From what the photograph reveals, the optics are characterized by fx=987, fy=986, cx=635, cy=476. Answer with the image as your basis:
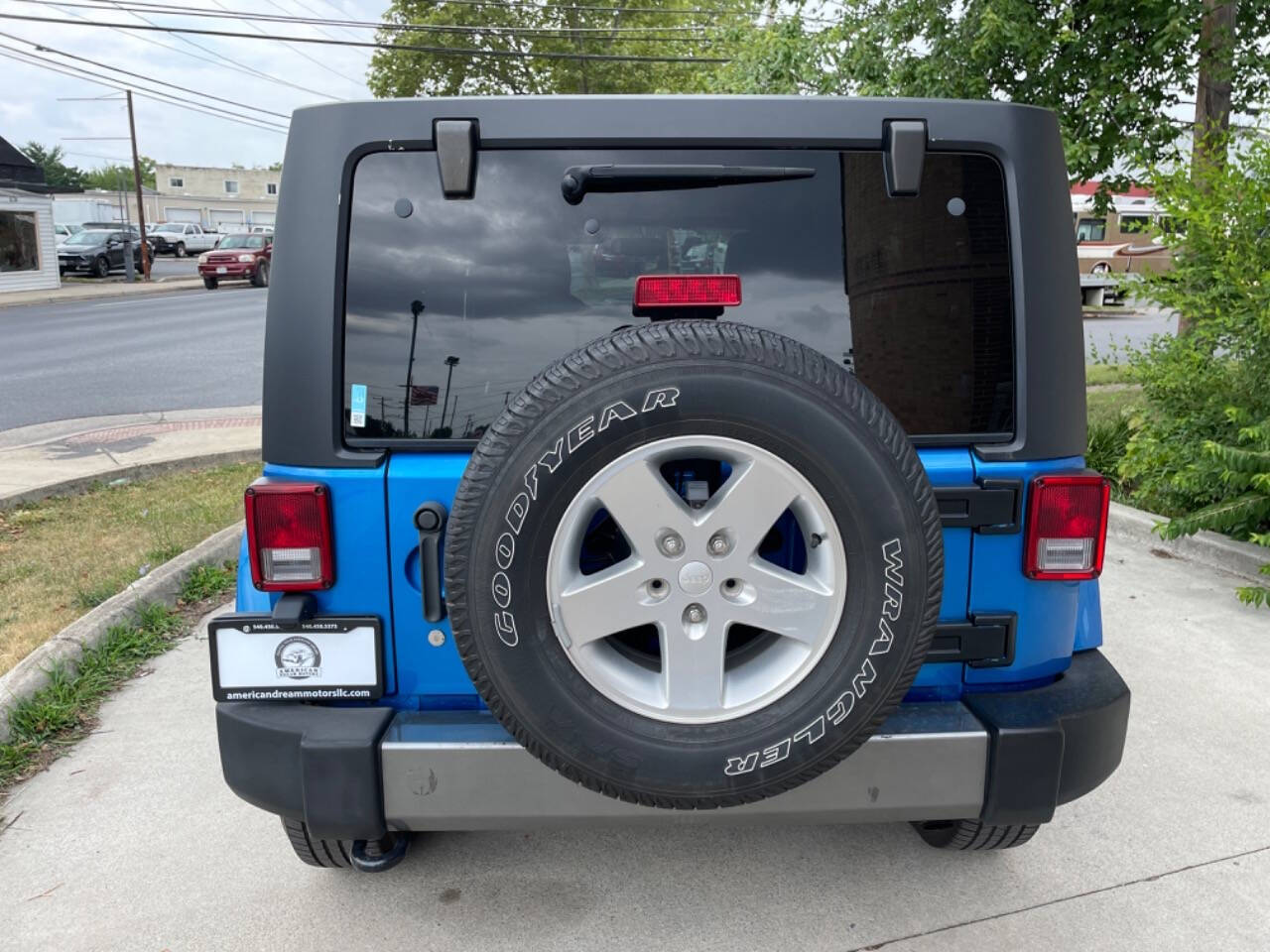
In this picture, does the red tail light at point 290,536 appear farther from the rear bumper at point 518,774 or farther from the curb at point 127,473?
the curb at point 127,473

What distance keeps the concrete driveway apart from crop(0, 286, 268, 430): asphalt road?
25.1 ft

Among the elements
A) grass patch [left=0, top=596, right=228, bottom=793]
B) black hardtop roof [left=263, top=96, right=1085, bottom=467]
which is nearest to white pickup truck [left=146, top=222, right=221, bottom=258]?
grass patch [left=0, top=596, right=228, bottom=793]

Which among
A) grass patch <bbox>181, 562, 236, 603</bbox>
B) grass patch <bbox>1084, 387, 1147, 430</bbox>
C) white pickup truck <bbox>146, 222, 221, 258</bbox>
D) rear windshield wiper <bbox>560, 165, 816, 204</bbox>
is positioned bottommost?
grass patch <bbox>181, 562, 236, 603</bbox>

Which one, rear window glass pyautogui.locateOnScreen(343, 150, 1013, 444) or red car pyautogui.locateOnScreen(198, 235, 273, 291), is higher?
red car pyautogui.locateOnScreen(198, 235, 273, 291)

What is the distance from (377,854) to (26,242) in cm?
3224

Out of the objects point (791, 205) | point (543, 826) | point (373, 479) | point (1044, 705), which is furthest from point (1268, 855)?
point (373, 479)

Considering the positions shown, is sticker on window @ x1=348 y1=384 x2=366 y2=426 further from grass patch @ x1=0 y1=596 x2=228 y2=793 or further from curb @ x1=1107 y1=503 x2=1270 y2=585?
curb @ x1=1107 y1=503 x2=1270 y2=585

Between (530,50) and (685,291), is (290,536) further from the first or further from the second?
(530,50)

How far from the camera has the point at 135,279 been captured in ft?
111

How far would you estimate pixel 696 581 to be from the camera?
1936mm

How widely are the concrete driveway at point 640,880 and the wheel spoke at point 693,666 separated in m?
0.86

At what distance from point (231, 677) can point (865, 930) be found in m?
1.68

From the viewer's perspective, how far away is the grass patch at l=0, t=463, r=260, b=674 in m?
4.43

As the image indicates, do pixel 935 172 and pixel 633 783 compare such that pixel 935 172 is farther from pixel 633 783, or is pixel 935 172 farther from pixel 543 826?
pixel 543 826
